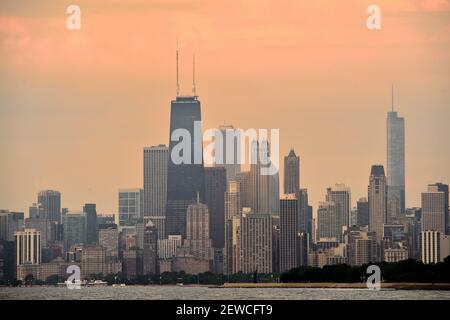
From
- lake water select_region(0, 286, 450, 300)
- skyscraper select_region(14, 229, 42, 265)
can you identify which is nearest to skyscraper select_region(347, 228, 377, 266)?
skyscraper select_region(14, 229, 42, 265)

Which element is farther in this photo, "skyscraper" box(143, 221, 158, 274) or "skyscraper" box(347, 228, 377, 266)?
"skyscraper" box(143, 221, 158, 274)

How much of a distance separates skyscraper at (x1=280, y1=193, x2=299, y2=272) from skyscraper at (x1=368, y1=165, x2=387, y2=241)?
8.85 m

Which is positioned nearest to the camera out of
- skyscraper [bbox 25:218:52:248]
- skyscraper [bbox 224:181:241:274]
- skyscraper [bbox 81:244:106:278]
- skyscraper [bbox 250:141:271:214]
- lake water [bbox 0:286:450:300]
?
lake water [bbox 0:286:450:300]

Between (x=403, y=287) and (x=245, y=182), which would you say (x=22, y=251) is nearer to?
(x=245, y=182)

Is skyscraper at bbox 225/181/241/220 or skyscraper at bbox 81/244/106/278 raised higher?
skyscraper at bbox 225/181/241/220

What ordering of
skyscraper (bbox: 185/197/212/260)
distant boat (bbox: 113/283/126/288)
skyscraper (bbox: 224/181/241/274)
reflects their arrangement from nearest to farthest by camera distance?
distant boat (bbox: 113/283/126/288) → skyscraper (bbox: 185/197/212/260) → skyscraper (bbox: 224/181/241/274)

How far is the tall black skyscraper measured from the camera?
18138 cm

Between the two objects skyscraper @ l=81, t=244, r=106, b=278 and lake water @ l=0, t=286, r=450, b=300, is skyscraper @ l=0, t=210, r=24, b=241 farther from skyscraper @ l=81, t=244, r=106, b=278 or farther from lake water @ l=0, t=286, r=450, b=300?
lake water @ l=0, t=286, r=450, b=300

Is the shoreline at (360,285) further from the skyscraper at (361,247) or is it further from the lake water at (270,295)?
the skyscraper at (361,247)

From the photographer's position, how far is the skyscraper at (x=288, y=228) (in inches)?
6929

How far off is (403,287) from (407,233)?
3358 inches
